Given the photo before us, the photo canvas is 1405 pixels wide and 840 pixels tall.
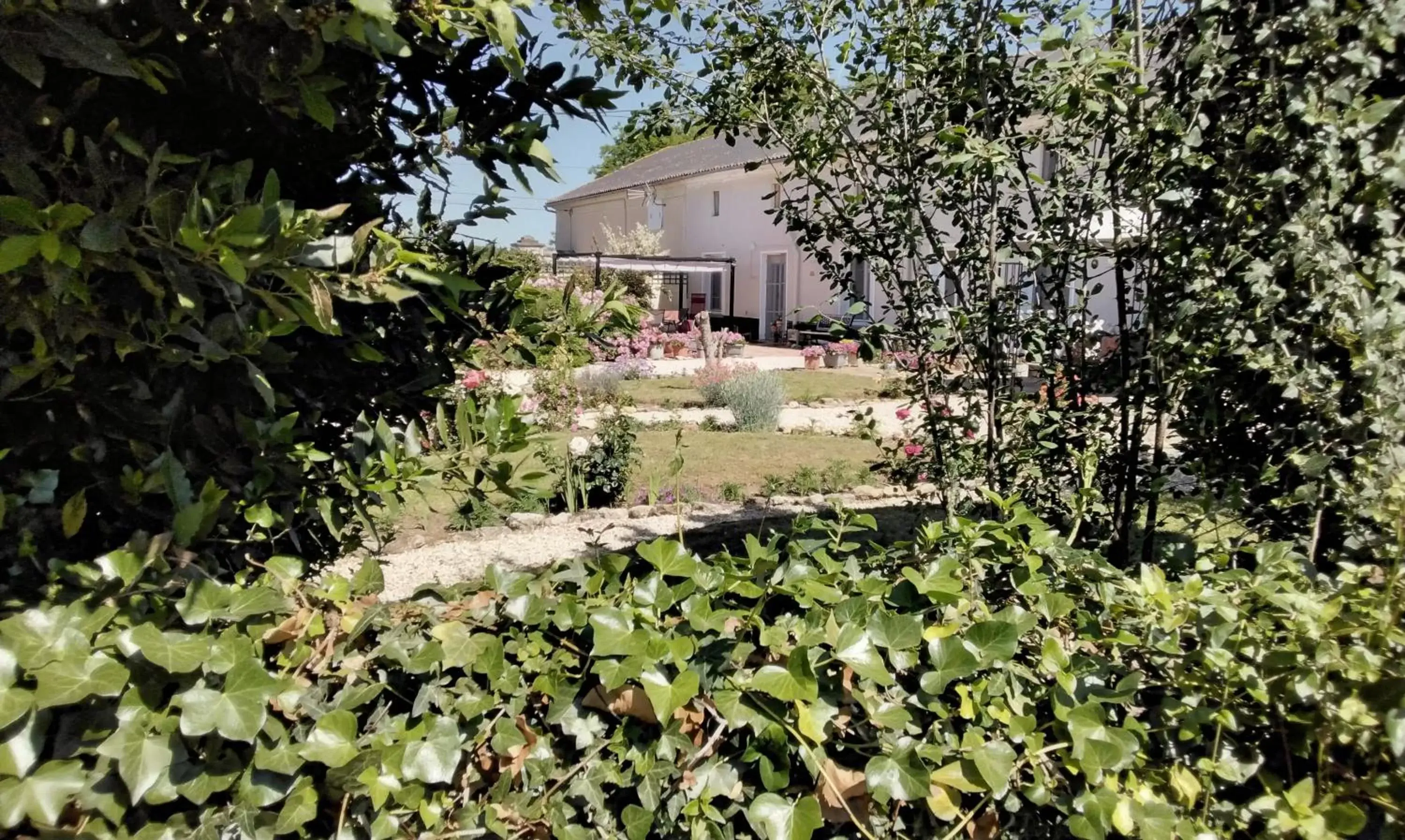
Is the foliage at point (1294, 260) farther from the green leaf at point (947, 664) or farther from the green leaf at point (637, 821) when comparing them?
the green leaf at point (637, 821)

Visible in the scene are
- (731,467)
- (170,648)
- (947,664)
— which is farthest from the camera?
(731,467)

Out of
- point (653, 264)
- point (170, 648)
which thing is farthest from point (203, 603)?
point (653, 264)

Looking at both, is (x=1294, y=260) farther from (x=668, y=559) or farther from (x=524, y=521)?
(x=524, y=521)

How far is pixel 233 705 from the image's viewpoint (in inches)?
44.2

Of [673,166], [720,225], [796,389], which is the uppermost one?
[673,166]

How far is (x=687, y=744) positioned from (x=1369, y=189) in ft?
6.10

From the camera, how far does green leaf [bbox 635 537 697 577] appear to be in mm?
1464

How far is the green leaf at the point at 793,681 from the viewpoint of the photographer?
126 cm

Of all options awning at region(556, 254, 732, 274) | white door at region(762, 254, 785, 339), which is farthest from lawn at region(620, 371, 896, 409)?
awning at region(556, 254, 732, 274)

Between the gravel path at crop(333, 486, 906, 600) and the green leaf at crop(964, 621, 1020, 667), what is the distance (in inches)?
110

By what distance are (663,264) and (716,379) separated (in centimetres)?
1271

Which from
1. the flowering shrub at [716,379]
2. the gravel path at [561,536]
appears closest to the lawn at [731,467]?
the gravel path at [561,536]

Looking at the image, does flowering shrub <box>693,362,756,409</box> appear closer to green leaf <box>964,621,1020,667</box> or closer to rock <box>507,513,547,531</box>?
rock <box>507,513,547,531</box>

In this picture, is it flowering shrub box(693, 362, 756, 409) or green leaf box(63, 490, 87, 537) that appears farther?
flowering shrub box(693, 362, 756, 409)
